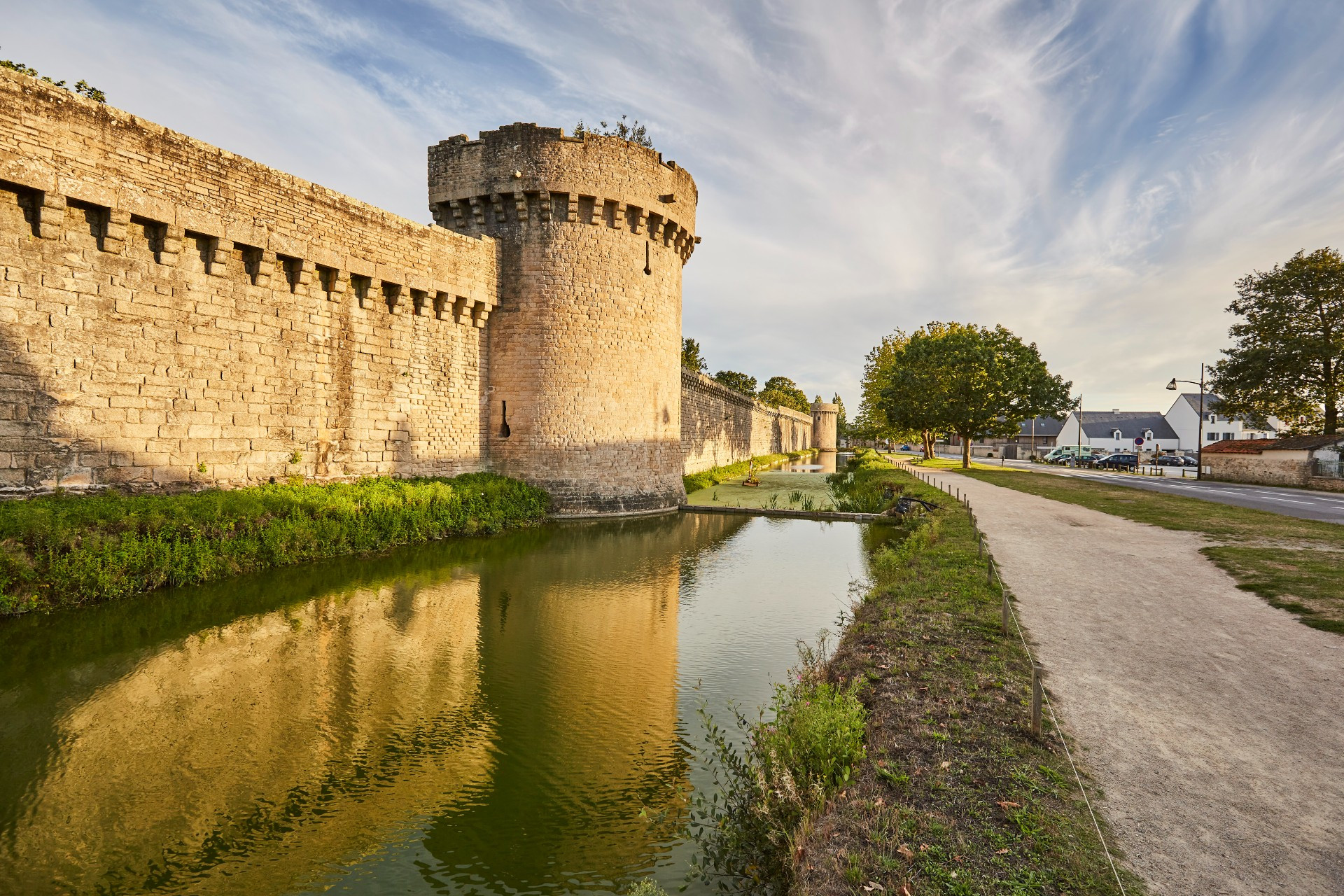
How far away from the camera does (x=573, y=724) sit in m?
5.57

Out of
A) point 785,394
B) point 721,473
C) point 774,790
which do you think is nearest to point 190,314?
point 774,790

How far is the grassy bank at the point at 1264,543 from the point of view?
802 centimetres

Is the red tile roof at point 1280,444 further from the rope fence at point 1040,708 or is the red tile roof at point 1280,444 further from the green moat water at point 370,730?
the green moat water at point 370,730

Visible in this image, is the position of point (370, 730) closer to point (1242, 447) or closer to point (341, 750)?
point (341, 750)

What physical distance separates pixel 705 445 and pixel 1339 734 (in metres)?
31.9

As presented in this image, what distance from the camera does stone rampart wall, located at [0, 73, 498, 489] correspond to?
938cm

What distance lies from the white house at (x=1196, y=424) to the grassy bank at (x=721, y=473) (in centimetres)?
4741

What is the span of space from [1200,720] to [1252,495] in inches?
1085

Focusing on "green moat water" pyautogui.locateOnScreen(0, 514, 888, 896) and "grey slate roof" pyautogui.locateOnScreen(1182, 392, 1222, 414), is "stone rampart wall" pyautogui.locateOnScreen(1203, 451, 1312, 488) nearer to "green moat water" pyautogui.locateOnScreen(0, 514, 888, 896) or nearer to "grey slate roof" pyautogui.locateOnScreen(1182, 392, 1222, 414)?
"green moat water" pyautogui.locateOnScreen(0, 514, 888, 896)

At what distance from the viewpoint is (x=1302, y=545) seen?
11.9 metres

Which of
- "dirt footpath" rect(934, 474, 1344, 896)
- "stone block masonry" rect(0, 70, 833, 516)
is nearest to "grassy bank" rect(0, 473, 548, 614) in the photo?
"stone block masonry" rect(0, 70, 833, 516)

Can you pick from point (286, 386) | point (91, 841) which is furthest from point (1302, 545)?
point (286, 386)

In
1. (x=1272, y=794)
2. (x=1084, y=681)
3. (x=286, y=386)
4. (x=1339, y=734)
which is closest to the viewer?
(x=1272, y=794)

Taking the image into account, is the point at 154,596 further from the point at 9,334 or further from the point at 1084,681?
the point at 1084,681
